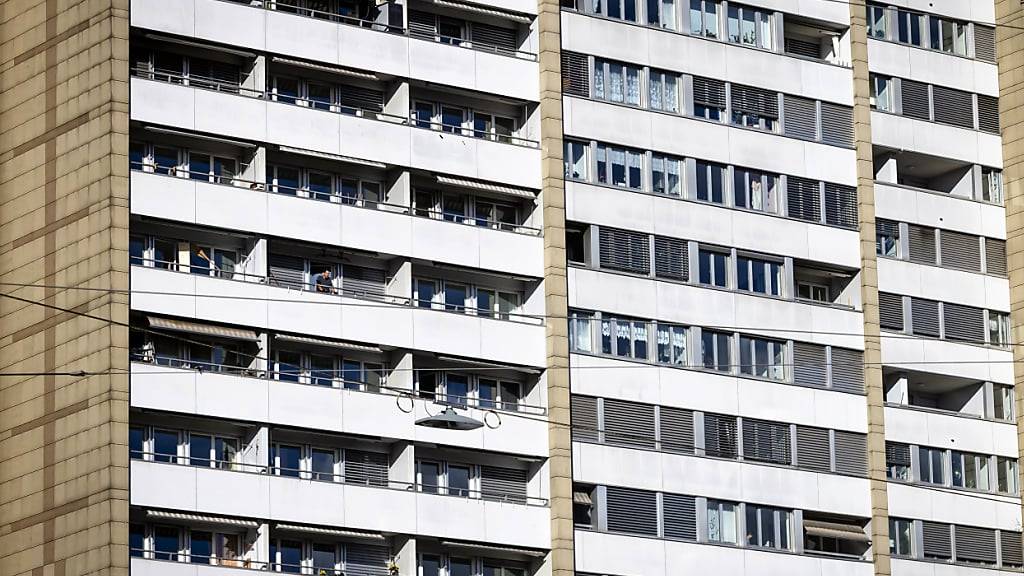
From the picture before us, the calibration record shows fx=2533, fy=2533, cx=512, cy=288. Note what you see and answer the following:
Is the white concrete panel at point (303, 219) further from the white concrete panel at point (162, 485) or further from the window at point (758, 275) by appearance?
the window at point (758, 275)

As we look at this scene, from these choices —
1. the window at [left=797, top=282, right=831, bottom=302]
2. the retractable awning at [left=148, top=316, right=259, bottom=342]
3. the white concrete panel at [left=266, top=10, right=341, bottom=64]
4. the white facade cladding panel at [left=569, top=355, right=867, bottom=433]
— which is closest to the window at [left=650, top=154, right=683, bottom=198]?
the white facade cladding panel at [left=569, top=355, right=867, bottom=433]

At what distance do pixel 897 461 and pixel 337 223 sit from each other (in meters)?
21.1

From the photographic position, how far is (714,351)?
258 feet

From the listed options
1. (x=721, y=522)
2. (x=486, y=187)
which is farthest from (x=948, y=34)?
(x=721, y=522)

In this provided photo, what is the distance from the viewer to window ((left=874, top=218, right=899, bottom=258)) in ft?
275

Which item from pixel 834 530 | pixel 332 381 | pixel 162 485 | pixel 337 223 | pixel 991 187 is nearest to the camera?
pixel 162 485

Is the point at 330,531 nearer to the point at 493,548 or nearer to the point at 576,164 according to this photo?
the point at 493,548

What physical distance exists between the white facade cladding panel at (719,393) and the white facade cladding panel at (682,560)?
4.28 metres

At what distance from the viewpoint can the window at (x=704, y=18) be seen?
81.2m

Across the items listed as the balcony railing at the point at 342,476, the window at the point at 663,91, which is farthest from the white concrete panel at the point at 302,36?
the balcony railing at the point at 342,476

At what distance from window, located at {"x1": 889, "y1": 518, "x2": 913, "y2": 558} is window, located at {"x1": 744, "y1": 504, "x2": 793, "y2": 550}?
4.04 meters

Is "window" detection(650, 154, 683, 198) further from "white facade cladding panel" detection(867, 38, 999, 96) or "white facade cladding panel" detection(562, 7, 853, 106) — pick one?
"white facade cladding panel" detection(867, 38, 999, 96)

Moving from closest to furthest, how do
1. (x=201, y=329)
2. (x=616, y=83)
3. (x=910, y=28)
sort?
(x=201, y=329)
(x=616, y=83)
(x=910, y=28)

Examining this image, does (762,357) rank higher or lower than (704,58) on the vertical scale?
lower
